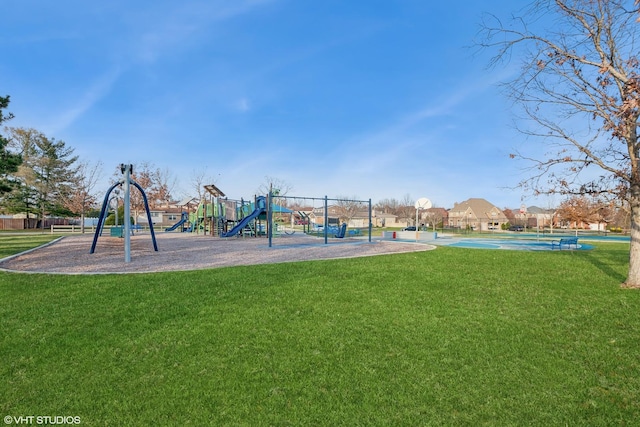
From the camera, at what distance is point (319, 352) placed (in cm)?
421

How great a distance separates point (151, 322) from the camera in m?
5.11

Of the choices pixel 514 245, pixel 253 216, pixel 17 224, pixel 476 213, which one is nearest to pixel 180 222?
pixel 253 216

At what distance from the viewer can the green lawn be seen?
311cm

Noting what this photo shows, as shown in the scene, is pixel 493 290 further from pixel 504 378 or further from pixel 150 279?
pixel 150 279

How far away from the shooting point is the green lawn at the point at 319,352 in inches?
122

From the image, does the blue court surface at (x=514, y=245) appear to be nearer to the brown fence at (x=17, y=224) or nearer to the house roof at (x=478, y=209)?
the brown fence at (x=17, y=224)

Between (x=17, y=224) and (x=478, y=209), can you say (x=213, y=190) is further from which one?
(x=478, y=209)

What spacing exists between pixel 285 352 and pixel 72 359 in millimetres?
2317

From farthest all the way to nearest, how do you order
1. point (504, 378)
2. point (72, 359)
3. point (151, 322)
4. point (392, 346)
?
point (151, 322)
point (392, 346)
point (72, 359)
point (504, 378)

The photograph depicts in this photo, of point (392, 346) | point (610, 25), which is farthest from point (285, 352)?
point (610, 25)

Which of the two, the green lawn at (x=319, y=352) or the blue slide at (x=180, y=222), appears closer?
the green lawn at (x=319, y=352)

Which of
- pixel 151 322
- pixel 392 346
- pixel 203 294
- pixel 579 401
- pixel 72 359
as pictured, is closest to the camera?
pixel 579 401

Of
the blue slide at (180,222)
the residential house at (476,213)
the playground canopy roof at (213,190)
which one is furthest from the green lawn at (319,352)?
the residential house at (476,213)

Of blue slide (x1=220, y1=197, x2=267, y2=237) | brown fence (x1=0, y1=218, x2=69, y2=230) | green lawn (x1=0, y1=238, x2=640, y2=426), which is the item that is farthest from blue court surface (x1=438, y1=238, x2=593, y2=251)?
brown fence (x1=0, y1=218, x2=69, y2=230)
